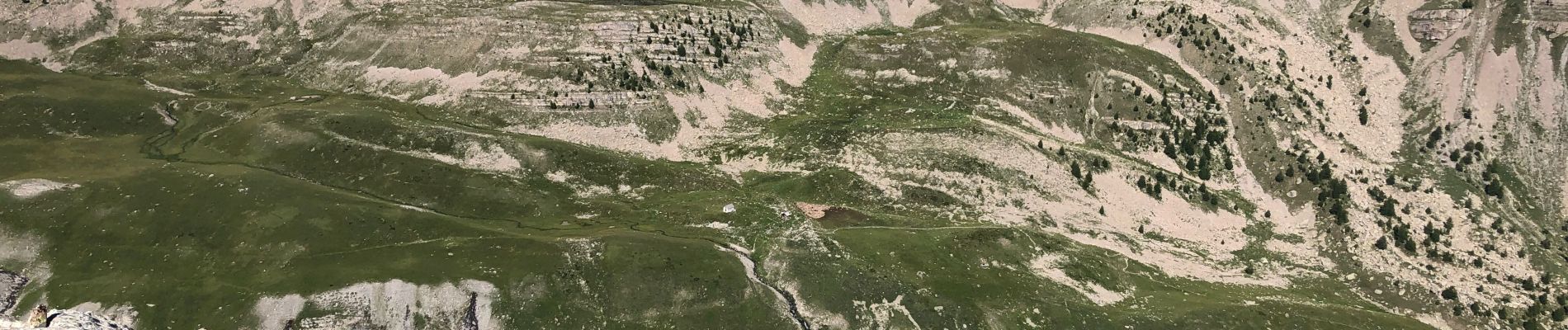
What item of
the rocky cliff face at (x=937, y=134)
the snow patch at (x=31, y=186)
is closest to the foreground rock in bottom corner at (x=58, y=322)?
the rocky cliff face at (x=937, y=134)

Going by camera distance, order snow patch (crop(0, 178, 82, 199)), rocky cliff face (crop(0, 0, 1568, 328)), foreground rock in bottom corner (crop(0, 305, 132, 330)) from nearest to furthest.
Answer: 1. foreground rock in bottom corner (crop(0, 305, 132, 330))
2. snow patch (crop(0, 178, 82, 199))
3. rocky cliff face (crop(0, 0, 1568, 328))

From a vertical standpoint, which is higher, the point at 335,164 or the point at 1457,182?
the point at 1457,182

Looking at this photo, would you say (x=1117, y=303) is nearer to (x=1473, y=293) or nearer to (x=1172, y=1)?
(x=1473, y=293)

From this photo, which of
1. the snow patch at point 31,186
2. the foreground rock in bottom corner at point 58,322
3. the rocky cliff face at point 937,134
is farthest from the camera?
the rocky cliff face at point 937,134

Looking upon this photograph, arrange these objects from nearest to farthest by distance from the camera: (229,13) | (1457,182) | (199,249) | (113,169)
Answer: (199,249) < (113,169) < (1457,182) < (229,13)

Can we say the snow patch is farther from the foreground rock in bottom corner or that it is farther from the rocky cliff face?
the foreground rock in bottom corner

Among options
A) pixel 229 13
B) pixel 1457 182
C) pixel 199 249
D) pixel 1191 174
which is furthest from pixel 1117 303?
pixel 229 13

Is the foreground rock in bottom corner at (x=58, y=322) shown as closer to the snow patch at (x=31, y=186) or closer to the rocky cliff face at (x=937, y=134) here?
the rocky cliff face at (x=937, y=134)

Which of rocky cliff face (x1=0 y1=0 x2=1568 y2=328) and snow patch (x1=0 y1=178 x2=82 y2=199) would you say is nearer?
snow patch (x1=0 y1=178 x2=82 y2=199)

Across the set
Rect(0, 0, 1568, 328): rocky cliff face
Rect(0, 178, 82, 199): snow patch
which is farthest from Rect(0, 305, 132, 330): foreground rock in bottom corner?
Rect(0, 178, 82, 199): snow patch

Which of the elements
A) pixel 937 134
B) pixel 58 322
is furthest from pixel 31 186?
pixel 937 134

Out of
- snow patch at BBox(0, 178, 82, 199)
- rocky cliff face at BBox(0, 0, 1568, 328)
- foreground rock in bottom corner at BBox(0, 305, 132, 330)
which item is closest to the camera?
foreground rock in bottom corner at BBox(0, 305, 132, 330)
